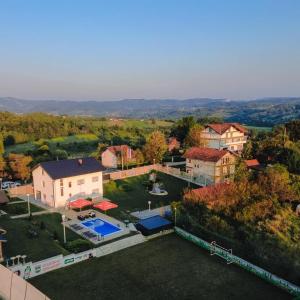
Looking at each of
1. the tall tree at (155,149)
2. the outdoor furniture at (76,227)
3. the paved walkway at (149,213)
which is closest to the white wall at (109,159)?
the tall tree at (155,149)

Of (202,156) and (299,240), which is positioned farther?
(202,156)

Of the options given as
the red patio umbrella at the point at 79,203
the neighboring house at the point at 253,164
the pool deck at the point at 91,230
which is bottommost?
the pool deck at the point at 91,230

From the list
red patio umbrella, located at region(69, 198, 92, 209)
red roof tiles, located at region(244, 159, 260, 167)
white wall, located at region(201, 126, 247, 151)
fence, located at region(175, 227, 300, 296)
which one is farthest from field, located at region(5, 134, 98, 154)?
fence, located at region(175, 227, 300, 296)

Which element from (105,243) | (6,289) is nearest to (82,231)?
(105,243)

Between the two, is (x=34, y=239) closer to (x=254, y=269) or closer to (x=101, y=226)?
(x=101, y=226)

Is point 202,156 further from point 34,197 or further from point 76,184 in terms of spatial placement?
point 34,197

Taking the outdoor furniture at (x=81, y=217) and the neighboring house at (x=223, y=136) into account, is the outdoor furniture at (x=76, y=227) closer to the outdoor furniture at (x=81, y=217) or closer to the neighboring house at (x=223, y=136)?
the outdoor furniture at (x=81, y=217)
